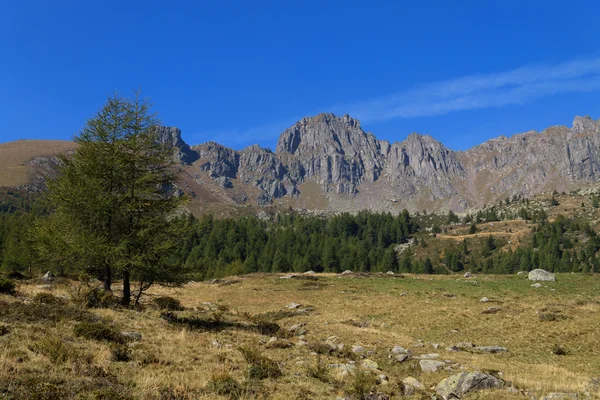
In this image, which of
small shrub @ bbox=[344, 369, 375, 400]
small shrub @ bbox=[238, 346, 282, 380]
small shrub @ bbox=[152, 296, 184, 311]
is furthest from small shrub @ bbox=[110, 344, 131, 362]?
small shrub @ bbox=[152, 296, 184, 311]

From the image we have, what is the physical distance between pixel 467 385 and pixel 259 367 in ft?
19.5

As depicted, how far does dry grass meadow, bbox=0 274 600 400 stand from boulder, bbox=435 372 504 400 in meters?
0.31

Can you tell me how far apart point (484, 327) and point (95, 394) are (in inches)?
883

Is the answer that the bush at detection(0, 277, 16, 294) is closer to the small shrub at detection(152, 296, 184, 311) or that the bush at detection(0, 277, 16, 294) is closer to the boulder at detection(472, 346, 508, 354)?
the small shrub at detection(152, 296, 184, 311)

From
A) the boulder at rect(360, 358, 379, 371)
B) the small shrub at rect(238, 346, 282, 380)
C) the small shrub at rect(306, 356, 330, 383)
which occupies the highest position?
the small shrub at rect(238, 346, 282, 380)

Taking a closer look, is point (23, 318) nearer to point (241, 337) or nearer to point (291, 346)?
point (241, 337)

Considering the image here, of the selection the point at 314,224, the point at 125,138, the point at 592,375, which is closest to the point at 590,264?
the point at 314,224

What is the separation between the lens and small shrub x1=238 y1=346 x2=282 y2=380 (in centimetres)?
1104

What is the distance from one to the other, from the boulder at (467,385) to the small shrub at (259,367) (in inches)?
192

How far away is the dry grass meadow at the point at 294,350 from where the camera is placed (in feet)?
30.5

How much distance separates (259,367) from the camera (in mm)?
11406

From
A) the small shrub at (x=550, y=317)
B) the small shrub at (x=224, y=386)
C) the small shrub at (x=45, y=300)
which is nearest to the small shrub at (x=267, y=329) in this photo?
the small shrub at (x=45, y=300)

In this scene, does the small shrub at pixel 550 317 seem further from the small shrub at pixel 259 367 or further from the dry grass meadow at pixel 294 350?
the small shrub at pixel 259 367

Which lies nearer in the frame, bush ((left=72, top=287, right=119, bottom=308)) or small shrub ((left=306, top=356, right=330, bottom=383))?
small shrub ((left=306, top=356, right=330, bottom=383))
